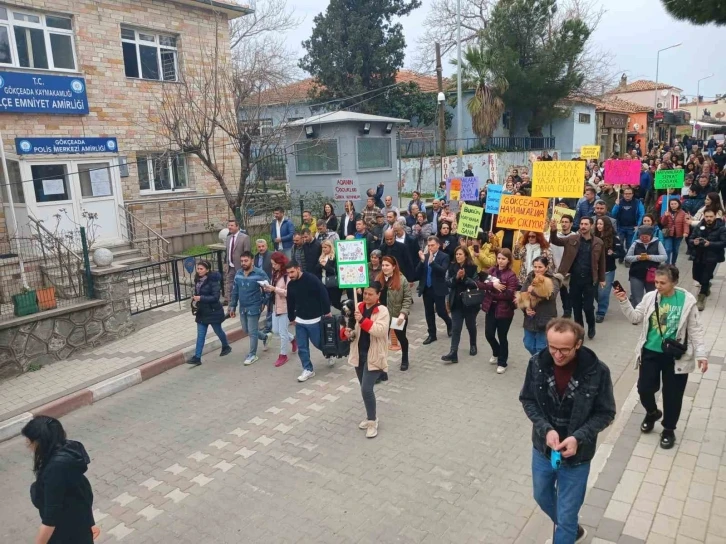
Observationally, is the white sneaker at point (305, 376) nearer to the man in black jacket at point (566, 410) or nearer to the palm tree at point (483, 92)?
the man in black jacket at point (566, 410)

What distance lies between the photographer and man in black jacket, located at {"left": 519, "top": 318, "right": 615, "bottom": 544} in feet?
11.2

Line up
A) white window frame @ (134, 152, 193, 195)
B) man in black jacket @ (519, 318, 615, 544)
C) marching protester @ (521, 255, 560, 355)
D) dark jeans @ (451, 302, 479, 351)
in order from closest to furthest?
1. man in black jacket @ (519, 318, 615, 544)
2. marching protester @ (521, 255, 560, 355)
3. dark jeans @ (451, 302, 479, 351)
4. white window frame @ (134, 152, 193, 195)

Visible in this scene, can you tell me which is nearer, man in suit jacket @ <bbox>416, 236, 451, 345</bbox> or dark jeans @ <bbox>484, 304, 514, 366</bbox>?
dark jeans @ <bbox>484, 304, 514, 366</bbox>

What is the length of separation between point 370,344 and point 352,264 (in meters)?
1.78

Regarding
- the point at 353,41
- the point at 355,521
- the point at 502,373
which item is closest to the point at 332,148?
the point at 353,41

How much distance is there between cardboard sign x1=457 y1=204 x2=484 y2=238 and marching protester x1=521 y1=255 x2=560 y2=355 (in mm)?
2864

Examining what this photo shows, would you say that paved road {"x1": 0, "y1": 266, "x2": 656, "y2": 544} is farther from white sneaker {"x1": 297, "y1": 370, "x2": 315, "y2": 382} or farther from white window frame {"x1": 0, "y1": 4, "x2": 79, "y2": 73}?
white window frame {"x1": 0, "y1": 4, "x2": 79, "y2": 73}

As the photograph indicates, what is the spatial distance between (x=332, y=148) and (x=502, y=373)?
13.6 meters

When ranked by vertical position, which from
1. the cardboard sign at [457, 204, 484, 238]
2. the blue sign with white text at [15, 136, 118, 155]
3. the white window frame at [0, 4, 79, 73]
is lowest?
the cardboard sign at [457, 204, 484, 238]

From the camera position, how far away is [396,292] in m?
7.64

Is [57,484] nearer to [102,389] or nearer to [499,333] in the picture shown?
[102,389]

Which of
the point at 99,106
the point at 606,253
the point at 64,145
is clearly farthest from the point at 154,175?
the point at 606,253

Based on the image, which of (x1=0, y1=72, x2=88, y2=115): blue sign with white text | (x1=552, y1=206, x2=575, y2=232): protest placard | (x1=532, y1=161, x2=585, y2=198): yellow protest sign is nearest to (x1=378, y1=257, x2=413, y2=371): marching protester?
(x1=552, y1=206, x2=575, y2=232): protest placard

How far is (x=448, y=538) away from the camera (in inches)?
173
